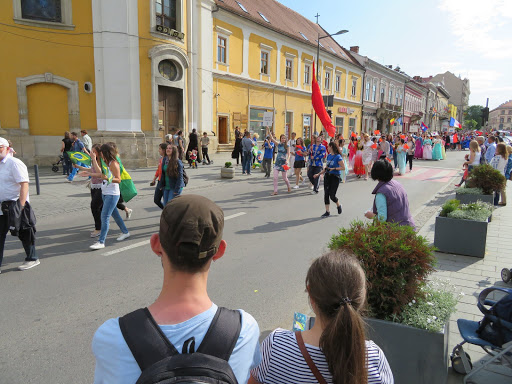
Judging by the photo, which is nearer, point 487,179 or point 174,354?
point 174,354

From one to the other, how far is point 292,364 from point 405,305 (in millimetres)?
1496

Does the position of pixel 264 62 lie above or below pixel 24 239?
above

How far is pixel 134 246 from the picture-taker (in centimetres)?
652

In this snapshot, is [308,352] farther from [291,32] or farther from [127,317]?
A: [291,32]

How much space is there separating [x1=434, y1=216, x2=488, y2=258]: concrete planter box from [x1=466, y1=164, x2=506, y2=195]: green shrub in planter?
7.82 ft

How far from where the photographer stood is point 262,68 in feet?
89.2

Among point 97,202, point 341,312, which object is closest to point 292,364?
point 341,312

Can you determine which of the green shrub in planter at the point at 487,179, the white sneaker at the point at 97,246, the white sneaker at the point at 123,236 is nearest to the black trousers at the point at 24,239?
the white sneaker at the point at 97,246

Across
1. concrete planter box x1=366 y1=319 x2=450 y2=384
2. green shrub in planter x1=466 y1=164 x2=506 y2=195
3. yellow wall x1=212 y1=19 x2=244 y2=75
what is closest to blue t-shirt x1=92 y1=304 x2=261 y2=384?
concrete planter box x1=366 y1=319 x2=450 y2=384

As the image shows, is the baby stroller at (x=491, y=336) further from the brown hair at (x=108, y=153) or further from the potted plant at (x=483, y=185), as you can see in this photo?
the brown hair at (x=108, y=153)

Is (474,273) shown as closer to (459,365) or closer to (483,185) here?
(459,365)

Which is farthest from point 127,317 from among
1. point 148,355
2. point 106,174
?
point 106,174

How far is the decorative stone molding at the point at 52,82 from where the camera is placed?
15.7 metres

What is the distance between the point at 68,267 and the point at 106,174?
5.38ft
